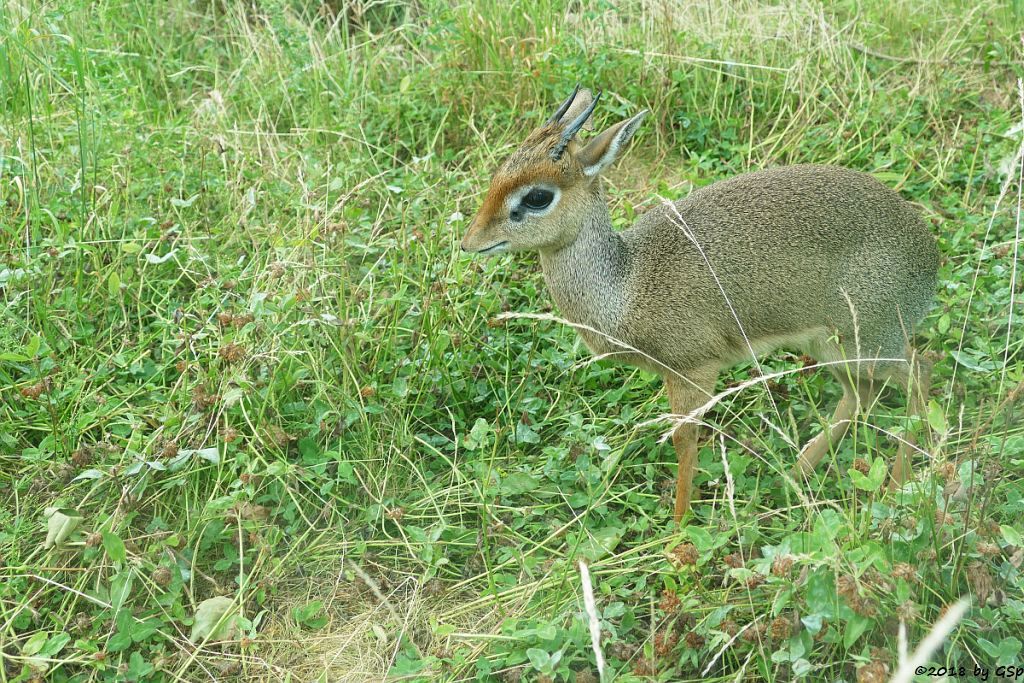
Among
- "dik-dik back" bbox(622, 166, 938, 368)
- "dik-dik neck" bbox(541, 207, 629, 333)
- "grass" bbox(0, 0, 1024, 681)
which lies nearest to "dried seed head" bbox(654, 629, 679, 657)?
"grass" bbox(0, 0, 1024, 681)

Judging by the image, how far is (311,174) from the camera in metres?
4.63

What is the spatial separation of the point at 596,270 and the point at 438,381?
2.49 ft

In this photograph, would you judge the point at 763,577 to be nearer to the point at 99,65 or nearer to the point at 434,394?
the point at 434,394

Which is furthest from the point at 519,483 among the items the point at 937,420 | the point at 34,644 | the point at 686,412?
the point at 34,644

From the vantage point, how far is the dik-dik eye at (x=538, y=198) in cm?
320

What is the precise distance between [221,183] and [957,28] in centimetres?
364

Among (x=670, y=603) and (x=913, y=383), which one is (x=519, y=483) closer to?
(x=670, y=603)

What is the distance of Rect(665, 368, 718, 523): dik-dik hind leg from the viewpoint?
3.21 meters

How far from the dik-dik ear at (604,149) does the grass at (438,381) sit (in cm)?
71

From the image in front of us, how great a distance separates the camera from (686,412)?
327 cm

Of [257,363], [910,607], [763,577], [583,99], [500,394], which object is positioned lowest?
[500,394]

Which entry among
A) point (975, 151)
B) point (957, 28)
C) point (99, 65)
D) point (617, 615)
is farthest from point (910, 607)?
point (99, 65)

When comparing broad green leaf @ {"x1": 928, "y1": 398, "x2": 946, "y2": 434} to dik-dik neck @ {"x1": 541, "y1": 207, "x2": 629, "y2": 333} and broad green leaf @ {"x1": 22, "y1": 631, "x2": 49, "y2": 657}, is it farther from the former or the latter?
broad green leaf @ {"x1": 22, "y1": 631, "x2": 49, "y2": 657}

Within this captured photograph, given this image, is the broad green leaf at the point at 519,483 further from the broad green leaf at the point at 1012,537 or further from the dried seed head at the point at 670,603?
the broad green leaf at the point at 1012,537
